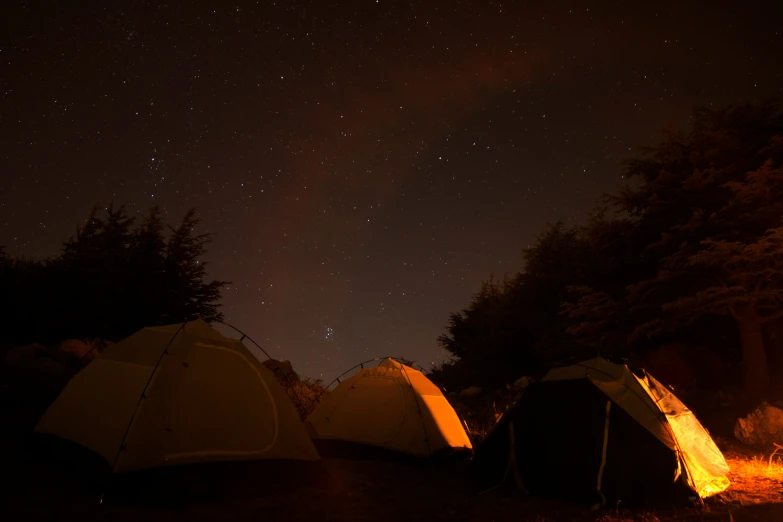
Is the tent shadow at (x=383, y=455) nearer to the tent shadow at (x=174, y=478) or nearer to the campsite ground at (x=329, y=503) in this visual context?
the campsite ground at (x=329, y=503)

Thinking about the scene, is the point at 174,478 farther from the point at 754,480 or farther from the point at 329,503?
the point at 754,480

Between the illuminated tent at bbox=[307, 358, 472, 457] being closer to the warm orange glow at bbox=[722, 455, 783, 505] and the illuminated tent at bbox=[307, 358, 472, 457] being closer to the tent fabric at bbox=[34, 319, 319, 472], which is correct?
the tent fabric at bbox=[34, 319, 319, 472]

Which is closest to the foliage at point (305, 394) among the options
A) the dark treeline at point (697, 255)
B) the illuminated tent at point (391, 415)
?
the illuminated tent at point (391, 415)

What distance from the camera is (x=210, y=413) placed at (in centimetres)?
655

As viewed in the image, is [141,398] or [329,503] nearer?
[141,398]

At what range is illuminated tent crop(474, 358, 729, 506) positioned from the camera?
645 centimetres

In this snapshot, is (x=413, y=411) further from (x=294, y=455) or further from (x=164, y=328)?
(x=164, y=328)

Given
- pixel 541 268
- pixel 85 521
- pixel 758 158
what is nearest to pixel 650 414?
pixel 85 521

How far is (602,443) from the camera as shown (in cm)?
655

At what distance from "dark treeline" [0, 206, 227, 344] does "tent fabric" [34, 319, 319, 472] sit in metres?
10.4

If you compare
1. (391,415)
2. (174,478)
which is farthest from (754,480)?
(174,478)

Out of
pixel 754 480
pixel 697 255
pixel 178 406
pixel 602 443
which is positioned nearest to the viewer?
pixel 178 406

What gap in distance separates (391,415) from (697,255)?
8.81 metres

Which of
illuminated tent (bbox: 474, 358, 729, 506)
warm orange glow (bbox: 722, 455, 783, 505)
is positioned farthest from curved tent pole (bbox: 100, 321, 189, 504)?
warm orange glow (bbox: 722, 455, 783, 505)
